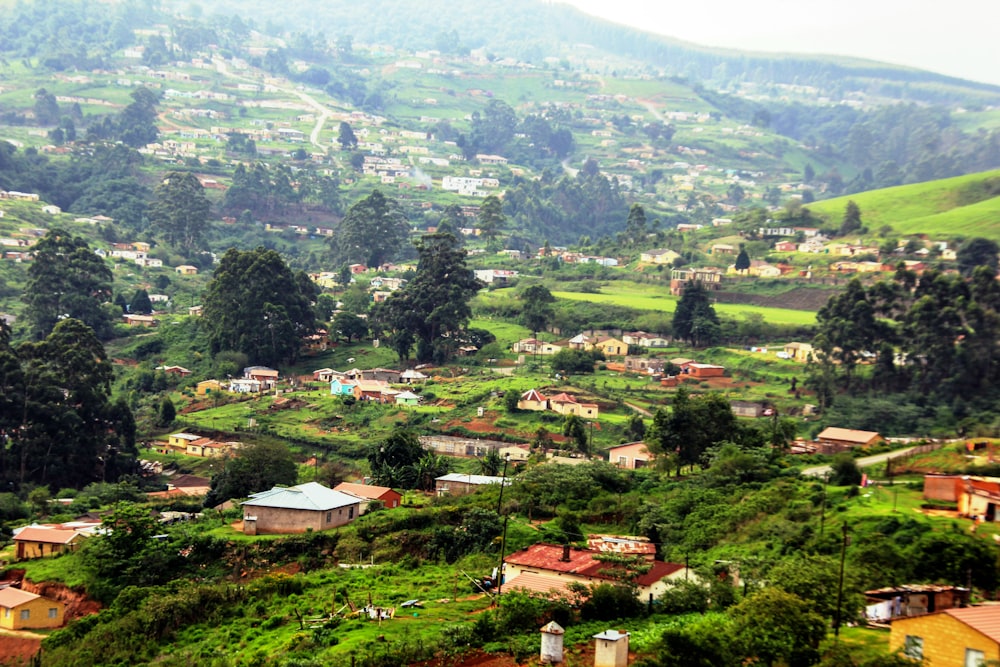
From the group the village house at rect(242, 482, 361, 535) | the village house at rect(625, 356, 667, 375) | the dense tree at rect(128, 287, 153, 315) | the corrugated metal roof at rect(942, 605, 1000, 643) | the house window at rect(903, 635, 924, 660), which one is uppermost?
the corrugated metal roof at rect(942, 605, 1000, 643)

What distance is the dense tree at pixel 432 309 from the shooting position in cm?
5588

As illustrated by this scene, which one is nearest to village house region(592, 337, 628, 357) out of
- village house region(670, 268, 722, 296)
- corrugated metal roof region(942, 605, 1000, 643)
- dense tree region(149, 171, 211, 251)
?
village house region(670, 268, 722, 296)

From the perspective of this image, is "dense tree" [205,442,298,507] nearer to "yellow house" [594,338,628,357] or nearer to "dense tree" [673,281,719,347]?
"yellow house" [594,338,628,357]

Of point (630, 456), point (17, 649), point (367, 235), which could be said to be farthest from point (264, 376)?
point (17, 649)

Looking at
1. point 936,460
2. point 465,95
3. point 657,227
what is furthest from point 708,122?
point 936,460

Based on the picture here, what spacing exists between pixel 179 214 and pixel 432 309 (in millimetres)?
33239

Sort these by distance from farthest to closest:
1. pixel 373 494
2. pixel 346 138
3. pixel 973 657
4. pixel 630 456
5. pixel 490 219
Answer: pixel 346 138
pixel 490 219
pixel 630 456
pixel 373 494
pixel 973 657

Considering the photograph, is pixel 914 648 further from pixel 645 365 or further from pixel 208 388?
pixel 208 388

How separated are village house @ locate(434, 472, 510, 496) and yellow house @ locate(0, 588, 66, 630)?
11.4m

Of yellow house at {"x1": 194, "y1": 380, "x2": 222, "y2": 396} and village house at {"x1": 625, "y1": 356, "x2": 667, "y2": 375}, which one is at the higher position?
village house at {"x1": 625, "y1": 356, "x2": 667, "y2": 375}

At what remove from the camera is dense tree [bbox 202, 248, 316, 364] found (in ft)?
184

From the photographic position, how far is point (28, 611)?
25.8 meters

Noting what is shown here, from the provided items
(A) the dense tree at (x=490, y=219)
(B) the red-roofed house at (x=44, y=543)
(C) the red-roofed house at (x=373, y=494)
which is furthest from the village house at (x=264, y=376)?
(A) the dense tree at (x=490, y=219)

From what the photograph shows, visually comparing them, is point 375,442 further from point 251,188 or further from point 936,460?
point 251,188
